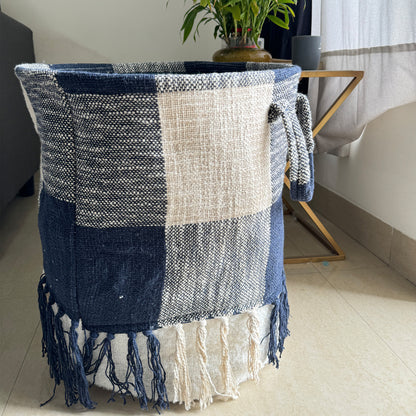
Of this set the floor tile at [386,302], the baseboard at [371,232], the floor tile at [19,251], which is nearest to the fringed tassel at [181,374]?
the floor tile at [386,302]

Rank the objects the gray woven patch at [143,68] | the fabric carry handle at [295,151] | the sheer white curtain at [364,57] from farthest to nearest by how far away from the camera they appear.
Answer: the sheer white curtain at [364,57] → the gray woven patch at [143,68] → the fabric carry handle at [295,151]

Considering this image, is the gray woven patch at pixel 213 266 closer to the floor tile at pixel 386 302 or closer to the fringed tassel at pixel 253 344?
the fringed tassel at pixel 253 344

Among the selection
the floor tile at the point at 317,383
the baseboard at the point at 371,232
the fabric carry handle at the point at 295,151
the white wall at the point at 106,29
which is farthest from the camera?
the white wall at the point at 106,29

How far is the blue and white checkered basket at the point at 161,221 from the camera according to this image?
592 millimetres

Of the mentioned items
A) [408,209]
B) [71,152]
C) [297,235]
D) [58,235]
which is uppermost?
[71,152]

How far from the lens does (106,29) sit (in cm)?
212

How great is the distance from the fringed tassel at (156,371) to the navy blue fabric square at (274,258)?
195mm

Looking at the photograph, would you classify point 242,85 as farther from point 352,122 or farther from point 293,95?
point 352,122

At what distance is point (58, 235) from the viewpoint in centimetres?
66


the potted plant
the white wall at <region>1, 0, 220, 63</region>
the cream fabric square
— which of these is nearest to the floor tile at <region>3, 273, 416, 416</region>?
the cream fabric square

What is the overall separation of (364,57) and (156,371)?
101 centimetres

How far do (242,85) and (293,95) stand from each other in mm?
147

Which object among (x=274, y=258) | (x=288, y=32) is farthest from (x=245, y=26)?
(x=274, y=258)

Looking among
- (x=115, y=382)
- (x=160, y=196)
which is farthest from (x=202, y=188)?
(x=115, y=382)
